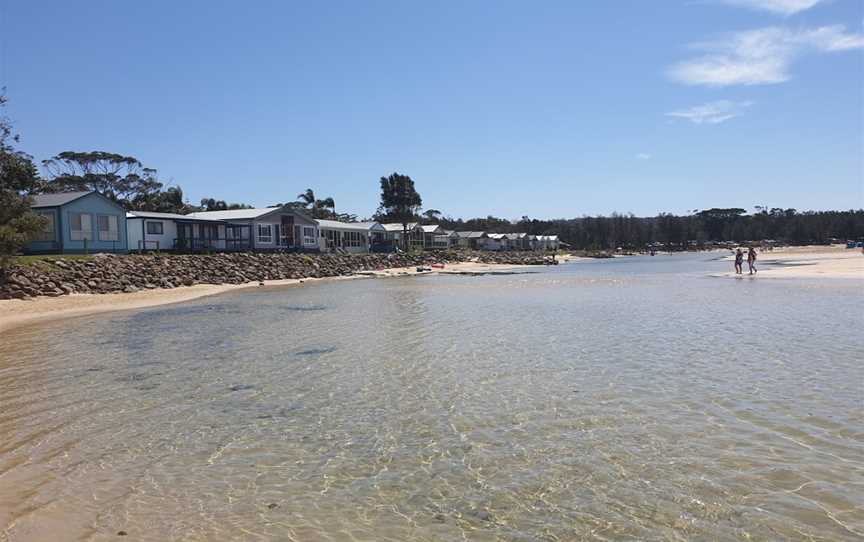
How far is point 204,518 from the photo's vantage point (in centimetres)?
614

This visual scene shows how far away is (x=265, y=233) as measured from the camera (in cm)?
6331

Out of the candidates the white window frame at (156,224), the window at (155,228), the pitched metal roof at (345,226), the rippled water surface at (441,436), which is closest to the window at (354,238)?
the pitched metal roof at (345,226)

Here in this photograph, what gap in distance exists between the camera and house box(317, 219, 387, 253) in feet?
253

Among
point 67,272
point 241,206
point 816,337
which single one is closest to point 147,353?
point 816,337

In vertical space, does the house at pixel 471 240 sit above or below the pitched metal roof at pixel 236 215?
below

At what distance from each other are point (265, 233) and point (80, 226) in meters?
22.9

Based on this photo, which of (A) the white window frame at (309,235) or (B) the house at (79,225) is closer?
(B) the house at (79,225)

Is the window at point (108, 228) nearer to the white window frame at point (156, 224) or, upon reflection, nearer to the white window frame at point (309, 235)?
the white window frame at point (156, 224)

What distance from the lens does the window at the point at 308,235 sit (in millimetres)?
70062

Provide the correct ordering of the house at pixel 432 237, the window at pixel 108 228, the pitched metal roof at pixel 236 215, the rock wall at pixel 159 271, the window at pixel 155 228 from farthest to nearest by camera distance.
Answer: the house at pixel 432 237, the pitched metal roof at pixel 236 215, the window at pixel 155 228, the window at pixel 108 228, the rock wall at pixel 159 271

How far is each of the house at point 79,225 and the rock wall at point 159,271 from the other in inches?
113

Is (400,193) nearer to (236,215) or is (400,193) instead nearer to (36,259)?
(236,215)

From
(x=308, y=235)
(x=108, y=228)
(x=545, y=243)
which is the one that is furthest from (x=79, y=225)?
(x=545, y=243)

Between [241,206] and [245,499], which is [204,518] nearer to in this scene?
[245,499]
